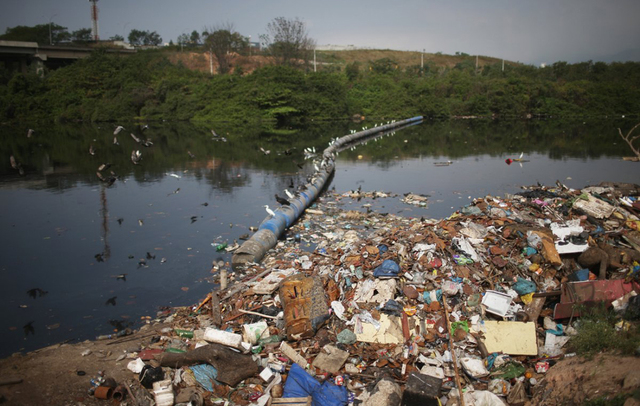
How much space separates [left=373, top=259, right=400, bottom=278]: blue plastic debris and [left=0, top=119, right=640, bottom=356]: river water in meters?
2.94

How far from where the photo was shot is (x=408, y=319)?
18.7 feet

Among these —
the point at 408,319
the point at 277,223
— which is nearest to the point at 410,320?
the point at 408,319

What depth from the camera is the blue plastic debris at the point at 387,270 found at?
21.2 feet

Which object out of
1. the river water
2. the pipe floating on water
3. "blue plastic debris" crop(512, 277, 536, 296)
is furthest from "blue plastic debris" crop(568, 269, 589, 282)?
the river water

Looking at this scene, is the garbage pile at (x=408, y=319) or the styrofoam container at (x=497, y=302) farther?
the styrofoam container at (x=497, y=302)

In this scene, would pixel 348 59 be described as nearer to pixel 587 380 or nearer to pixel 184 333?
pixel 184 333

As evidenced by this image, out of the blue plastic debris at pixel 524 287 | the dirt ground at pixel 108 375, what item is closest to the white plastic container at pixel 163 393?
the dirt ground at pixel 108 375

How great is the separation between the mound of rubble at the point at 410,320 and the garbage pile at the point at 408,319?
2cm

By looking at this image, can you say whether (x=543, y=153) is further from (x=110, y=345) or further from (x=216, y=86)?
(x=216, y=86)

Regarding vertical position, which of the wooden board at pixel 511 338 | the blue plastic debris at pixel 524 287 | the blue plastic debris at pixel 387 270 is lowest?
the wooden board at pixel 511 338

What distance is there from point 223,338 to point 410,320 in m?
2.35

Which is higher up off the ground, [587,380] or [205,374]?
[587,380]

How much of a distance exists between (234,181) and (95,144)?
566 inches

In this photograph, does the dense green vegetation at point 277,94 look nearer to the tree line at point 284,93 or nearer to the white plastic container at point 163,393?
the tree line at point 284,93
